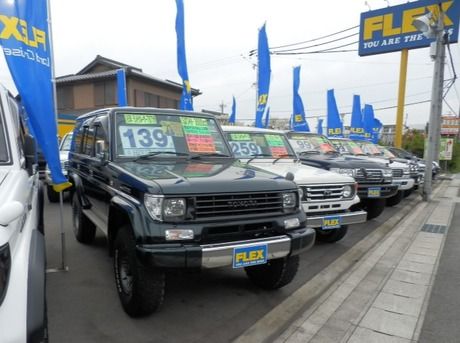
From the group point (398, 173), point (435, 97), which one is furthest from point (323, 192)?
point (435, 97)

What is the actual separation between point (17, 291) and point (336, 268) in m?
3.74

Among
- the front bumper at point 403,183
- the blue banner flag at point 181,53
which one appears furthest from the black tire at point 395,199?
the blue banner flag at point 181,53

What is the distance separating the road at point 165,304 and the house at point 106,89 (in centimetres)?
1710

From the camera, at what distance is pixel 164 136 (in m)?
3.75

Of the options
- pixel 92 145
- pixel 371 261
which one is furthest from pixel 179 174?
pixel 371 261

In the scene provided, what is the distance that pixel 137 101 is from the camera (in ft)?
67.6

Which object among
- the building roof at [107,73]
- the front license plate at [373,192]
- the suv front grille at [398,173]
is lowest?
the front license plate at [373,192]

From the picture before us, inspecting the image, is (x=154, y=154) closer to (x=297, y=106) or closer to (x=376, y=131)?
(x=297, y=106)

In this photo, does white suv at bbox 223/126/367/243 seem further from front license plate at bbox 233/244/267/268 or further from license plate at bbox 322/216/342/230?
front license plate at bbox 233/244/267/268

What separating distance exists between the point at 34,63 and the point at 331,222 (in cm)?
400

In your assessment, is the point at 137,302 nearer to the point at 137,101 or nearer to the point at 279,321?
the point at 279,321

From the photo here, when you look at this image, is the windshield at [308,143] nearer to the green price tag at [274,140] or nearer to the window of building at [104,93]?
the green price tag at [274,140]

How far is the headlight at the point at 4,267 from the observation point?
1.54 m

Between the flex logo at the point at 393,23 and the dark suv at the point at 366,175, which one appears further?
the flex logo at the point at 393,23
